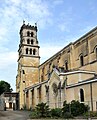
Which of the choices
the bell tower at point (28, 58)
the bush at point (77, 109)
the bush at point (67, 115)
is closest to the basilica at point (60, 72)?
the bell tower at point (28, 58)

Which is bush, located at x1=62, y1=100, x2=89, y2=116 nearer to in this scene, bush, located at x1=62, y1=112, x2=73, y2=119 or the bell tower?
bush, located at x1=62, y1=112, x2=73, y2=119

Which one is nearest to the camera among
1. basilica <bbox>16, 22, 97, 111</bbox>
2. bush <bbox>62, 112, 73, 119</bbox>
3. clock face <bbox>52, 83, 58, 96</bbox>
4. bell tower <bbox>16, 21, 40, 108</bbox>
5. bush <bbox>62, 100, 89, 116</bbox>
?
bush <bbox>62, 112, 73, 119</bbox>

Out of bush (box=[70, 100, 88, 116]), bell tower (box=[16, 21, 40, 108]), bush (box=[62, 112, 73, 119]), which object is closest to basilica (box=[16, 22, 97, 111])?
bell tower (box=[16, 21, 40, 108])

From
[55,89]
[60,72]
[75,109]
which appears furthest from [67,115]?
[55,89]

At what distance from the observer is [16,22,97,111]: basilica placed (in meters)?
34.8

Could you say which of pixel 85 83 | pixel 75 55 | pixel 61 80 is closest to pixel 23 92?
pixel 75 55

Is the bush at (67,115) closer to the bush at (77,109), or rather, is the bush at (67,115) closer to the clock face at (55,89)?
the bush at (77,109)

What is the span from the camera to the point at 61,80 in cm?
3869

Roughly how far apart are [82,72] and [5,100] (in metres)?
36.9

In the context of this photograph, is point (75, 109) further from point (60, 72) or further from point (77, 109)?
point (60, 72)

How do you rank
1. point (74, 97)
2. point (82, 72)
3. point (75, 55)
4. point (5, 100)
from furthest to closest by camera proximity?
1. point (5, 100)
2. point (75, 55)
3. point (82, 72)
4. point (74, 97)

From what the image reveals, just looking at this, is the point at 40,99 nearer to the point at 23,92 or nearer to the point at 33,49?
the point at 23,92

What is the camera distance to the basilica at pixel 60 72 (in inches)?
1368

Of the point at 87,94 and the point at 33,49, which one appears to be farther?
the point at 33,49
